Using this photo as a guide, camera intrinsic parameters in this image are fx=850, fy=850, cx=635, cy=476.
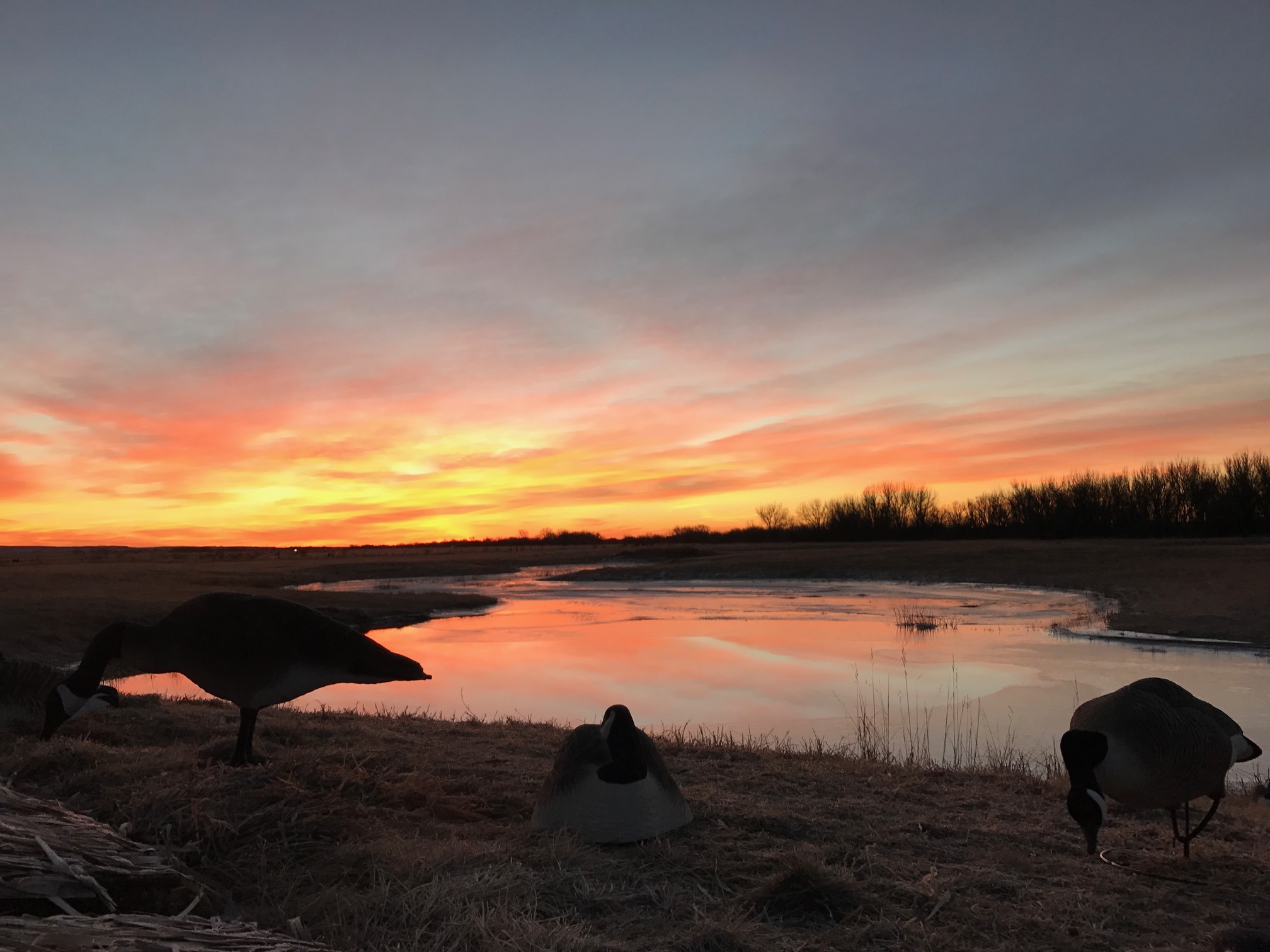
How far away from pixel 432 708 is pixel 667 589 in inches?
1121

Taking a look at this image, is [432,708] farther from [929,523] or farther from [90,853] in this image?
[929,523]

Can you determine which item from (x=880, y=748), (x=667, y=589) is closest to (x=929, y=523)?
(x=667, y=589)

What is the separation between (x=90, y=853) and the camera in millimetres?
3402

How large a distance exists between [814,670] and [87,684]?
13808 mm

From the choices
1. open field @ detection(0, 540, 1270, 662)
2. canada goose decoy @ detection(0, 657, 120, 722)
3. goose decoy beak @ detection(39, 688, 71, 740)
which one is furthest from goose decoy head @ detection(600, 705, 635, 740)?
open field @ detection(0, 540, 1270, 662)

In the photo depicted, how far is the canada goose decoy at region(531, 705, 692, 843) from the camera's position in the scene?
203 inches

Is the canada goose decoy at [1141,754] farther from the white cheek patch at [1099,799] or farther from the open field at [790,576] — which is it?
the open field at [790,576]

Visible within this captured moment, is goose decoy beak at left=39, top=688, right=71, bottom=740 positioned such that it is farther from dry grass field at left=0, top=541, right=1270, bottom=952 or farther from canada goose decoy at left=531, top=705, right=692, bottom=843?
canada goose decoy at left=531, top=705, right=692, bottom=843

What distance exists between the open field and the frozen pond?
2373 millimetres

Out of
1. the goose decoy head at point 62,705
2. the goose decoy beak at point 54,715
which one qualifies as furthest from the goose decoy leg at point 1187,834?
the goose decoy beak at point 54,715

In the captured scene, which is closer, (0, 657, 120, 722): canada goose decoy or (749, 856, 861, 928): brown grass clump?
(749, 856, 861, 928): brown grass clump

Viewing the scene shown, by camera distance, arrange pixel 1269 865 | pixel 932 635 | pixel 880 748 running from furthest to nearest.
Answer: pixel 932 635
pixel 880 748
pixel 1269 865

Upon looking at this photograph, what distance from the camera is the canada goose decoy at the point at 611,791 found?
203 inches

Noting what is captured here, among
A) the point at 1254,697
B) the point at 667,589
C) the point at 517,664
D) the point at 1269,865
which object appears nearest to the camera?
the point at 1269,865
